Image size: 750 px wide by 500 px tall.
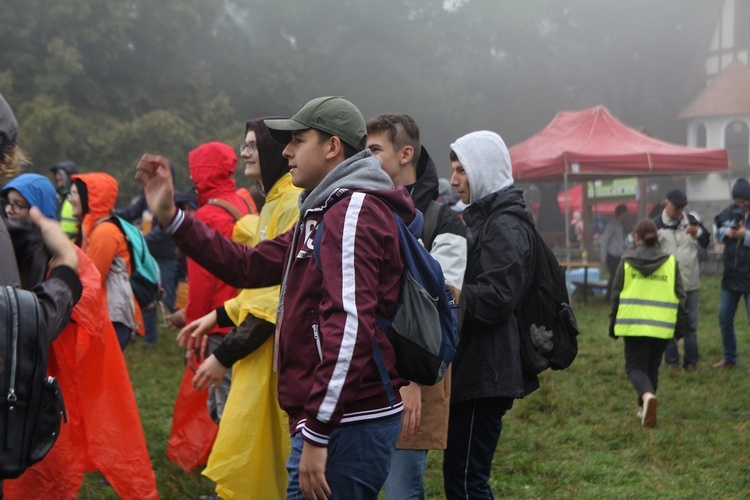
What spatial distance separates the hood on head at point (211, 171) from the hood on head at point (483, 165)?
1.93 meters

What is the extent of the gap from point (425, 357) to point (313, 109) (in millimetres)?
805

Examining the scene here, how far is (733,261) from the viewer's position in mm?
8820

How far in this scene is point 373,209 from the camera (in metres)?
2.42

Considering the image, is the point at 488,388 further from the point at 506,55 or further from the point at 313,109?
the point at 506,55

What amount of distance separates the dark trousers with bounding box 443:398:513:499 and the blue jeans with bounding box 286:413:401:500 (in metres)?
0.93

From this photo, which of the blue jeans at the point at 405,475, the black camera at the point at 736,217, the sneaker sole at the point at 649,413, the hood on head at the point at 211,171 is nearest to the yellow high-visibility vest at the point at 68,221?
the hood on head at the point at 211,171

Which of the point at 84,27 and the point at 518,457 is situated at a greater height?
the point at 84,27

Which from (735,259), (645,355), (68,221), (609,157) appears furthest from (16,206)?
(609,157)

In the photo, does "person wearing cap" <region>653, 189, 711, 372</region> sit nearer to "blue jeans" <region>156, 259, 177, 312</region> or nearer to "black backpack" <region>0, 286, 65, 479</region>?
"blue jeans" <region>156, 259, 177, 312</region>

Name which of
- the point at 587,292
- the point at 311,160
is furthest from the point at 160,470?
the point at 587,292

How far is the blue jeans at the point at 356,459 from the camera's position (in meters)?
2.38

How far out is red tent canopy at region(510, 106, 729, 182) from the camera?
16.0 metres

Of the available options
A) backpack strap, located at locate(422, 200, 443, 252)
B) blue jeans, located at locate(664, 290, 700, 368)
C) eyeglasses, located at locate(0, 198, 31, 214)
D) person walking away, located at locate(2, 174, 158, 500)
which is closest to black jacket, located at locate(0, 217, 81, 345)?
person walking away, located at locate(2, 174, 158, 500)

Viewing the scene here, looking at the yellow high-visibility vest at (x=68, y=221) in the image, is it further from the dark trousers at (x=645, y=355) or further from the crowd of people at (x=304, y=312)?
the dark trousers at (x=645, y=355)
